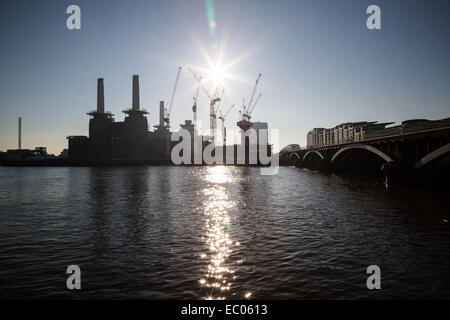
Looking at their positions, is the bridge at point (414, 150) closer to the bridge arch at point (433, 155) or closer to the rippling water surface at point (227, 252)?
the bridge arch at point (433, 155)

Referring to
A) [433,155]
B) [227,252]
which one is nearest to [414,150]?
[433,155]

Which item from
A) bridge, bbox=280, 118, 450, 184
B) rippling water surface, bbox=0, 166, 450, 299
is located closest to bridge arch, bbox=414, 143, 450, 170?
bridge, bbox=280, 118, 450, 184

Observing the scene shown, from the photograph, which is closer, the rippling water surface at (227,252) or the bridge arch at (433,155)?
the rippling water surface at (227,252)

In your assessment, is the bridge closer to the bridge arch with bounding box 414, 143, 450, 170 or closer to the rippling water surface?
the bridge arch with bounding box 414, 143, 450, 170

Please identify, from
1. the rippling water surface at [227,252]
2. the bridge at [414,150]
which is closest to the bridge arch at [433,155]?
the bridge at [414,150]

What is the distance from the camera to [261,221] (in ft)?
67.9

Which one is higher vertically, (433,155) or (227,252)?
(433,155)

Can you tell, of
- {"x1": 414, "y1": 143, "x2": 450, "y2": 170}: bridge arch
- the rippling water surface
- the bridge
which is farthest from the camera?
the bridge

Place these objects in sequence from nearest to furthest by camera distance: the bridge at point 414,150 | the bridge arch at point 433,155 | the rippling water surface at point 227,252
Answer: the rippling water surface at point 227,252, the bridge arch at point 433,155, the bridge at point 414,150

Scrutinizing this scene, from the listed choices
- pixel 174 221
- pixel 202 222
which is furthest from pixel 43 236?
pixel 202 222

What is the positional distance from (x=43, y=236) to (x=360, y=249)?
18.3 metres

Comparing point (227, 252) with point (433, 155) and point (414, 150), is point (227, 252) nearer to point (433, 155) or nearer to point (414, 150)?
point (433, 155)

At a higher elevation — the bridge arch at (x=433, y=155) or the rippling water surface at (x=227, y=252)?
the bridge arch at (x=433, y=155)
